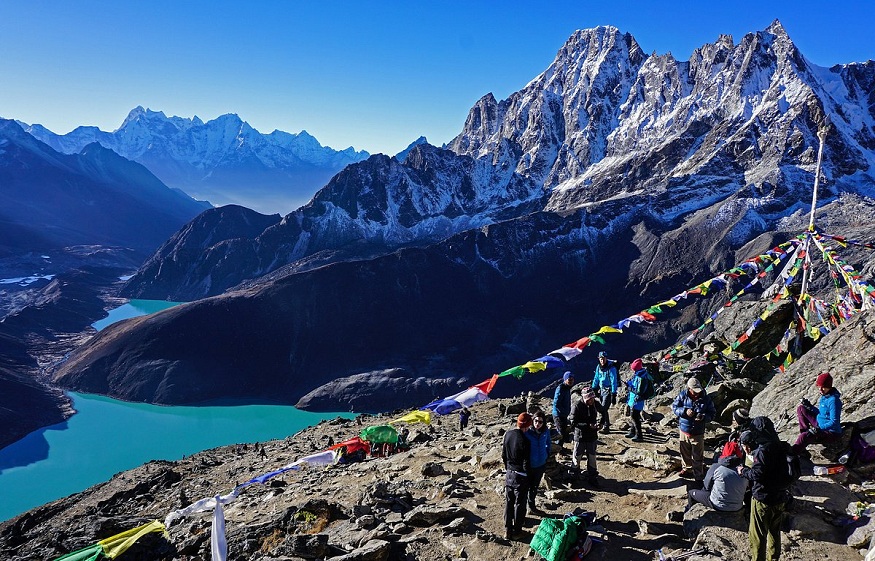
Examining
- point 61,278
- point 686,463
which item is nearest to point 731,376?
point 686,463

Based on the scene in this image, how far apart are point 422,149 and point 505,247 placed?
7954cm

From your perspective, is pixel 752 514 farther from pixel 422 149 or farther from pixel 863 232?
pixel 422 149

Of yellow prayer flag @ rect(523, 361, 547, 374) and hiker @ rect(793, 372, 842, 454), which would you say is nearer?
hiker @ rect(793, 372, 842, 454)

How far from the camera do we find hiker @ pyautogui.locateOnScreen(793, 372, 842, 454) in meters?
8.80

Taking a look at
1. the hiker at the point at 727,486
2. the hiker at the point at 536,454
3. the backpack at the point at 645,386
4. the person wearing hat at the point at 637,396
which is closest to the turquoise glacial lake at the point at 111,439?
the person wearing hat at the point at 637,396

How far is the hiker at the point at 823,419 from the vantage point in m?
8.80

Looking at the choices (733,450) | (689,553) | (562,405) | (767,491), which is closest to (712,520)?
(689,553)

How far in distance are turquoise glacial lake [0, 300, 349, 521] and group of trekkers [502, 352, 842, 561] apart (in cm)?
5456

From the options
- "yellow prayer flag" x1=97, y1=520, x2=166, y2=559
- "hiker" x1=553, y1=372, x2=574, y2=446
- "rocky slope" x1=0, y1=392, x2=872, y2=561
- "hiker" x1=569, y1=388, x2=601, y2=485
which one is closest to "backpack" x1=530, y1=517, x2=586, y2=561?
"rocky slope" x1=0, y1=392, x2=872, y2=561

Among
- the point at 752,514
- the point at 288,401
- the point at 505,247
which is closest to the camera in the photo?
the point at 752,514

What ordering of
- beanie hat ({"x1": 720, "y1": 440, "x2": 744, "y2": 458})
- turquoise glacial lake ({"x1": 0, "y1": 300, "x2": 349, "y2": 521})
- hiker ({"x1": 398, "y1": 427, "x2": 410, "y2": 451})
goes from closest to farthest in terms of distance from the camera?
beanie hat ({"x1": 720, "y1": 440, "x2": 744, "y2": 458})
hiker ({"x1": 398, "y1": 427, "x2": 410, "y2": 451})
turquoise glacial lake ({"x1": 0, "y1": 300, "x2": 349, "y2": 521})

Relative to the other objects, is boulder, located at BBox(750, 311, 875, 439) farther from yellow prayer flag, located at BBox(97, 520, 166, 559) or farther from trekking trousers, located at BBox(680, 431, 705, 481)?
yellow prayer flag, located at BBox(97, 520, 166, 559)

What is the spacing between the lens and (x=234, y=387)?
7869 cm

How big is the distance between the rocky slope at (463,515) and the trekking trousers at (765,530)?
394mm
